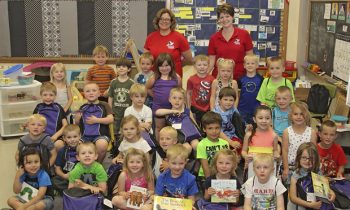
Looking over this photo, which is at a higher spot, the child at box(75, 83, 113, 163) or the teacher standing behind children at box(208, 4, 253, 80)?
the teacher standing behind children at box(208, 4, 253, 80)

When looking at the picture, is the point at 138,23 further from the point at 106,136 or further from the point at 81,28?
the point at 106,136

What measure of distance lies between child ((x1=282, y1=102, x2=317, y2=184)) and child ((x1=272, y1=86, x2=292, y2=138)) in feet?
0.73

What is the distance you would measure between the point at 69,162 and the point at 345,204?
2635 mm

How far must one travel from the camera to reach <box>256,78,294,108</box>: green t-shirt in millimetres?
5031

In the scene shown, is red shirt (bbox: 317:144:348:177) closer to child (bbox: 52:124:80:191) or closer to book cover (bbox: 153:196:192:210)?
book cover (bbox: 153:196:192:210)

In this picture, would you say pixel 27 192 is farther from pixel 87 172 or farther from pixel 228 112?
pixel 228 112

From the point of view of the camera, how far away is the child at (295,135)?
4.43m

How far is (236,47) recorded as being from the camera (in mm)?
5410

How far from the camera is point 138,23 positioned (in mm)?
7555

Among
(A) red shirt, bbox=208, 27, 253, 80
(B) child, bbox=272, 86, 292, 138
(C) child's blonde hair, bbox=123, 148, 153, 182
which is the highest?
(A) red shirt, bbox=208, 27, 253, 80

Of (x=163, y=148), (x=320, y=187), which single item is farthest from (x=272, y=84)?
(x=320, y=187)

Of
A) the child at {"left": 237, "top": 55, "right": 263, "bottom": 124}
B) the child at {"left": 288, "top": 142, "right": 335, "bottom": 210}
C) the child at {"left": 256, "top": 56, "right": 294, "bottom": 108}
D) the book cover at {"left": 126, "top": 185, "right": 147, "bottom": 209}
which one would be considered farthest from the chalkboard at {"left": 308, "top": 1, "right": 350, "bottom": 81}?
the book cover at {"left": 126, "top": 185, "right": 147, "bottom": 209}

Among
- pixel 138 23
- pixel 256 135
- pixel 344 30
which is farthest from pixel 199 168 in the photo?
pixel 138 23

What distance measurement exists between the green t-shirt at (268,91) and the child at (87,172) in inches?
78.4
